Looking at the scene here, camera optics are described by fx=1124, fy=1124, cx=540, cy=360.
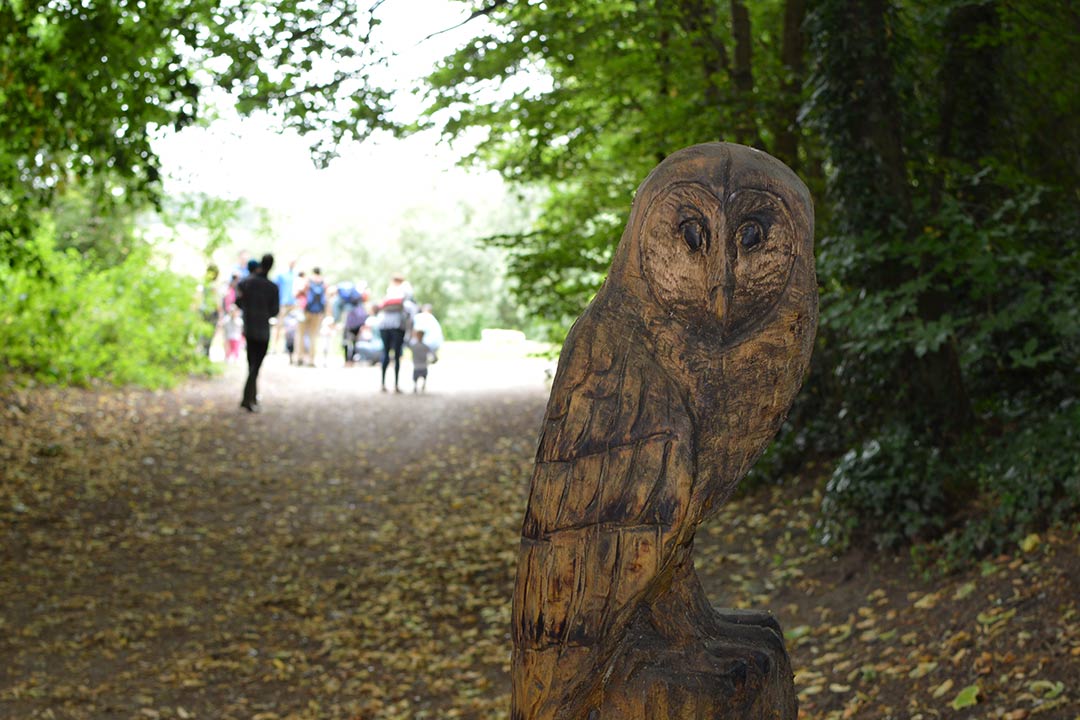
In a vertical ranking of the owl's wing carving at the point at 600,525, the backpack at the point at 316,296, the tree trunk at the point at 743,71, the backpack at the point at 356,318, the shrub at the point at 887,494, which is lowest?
the shrub at the point at 887,494

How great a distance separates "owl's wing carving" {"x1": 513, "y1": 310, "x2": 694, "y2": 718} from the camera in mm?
2652

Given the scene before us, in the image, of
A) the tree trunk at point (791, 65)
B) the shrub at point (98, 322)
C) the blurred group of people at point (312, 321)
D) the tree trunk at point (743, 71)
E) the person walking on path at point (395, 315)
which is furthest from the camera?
the person walking on path at point (395, 315)

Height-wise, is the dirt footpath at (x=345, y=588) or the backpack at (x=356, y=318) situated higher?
the backpack at (x=356, y=318)

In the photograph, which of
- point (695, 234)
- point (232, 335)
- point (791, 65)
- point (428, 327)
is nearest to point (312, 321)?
point (232, 335)

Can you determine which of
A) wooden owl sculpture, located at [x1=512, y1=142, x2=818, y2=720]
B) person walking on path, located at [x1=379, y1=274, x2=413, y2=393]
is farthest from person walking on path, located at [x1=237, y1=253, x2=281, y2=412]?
wooden owl sculpture, located at [x1=512, y1=142, x2=818, y2=720]

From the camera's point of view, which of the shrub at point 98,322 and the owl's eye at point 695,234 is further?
the shrub at point 98,322

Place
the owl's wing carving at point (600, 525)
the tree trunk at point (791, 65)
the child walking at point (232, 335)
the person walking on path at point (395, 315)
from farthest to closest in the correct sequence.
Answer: the child walking at point (232, 335), the person walking on path at point (395, 315), the tree trunk at point (791, 65), the owl's wing carving at point (600, 525)

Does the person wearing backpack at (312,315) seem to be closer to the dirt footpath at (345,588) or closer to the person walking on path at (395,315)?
the person walking on path at (395,315)

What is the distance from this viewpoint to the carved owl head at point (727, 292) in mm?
2734

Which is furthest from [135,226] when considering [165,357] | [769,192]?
[769,192]

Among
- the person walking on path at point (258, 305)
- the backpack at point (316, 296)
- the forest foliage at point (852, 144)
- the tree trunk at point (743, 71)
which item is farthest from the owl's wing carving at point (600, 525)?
the backpack at point (316, 296)

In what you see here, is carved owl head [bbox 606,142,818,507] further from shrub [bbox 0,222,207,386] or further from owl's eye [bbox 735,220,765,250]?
shrub [bbox 0,222,207,386]

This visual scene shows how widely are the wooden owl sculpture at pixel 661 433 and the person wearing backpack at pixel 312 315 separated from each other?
18.7 metres

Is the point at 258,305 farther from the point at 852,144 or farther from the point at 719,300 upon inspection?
the point at 719,300
